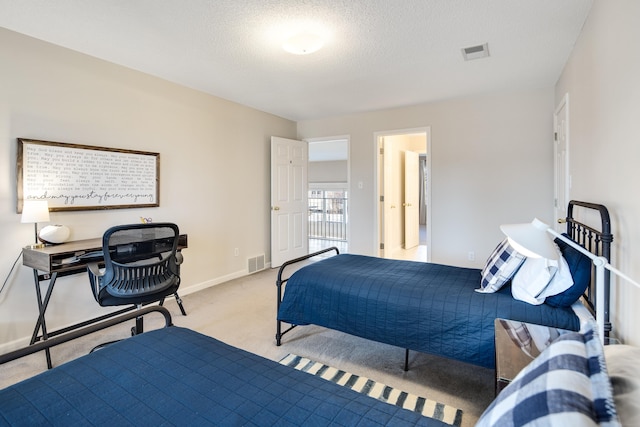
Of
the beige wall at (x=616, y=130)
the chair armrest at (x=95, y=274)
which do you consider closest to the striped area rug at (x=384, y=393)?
the beige wall at (x=616, y=130)

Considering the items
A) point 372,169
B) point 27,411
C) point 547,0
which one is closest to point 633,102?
point 547,0

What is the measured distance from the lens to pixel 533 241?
107 cm

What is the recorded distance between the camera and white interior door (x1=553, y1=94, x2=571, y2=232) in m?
2.99

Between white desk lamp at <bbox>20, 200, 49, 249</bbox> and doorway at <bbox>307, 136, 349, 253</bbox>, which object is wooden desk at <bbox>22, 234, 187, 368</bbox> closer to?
white desk lamp at <bbox>20, 200, 49, 249</bbox>

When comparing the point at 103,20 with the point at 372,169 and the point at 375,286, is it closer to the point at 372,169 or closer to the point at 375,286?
the point at 375,286

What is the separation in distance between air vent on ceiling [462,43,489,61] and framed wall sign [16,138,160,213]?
3.19 m

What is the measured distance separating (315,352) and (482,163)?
128 inches

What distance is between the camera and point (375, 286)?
84.7 inches

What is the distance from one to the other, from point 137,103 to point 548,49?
153 inches

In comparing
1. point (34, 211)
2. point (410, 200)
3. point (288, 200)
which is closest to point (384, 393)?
point (34, 211)

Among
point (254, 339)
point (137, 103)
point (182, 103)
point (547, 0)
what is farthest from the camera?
point (182, 103)

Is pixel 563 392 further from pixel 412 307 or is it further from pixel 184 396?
pixel 412 307

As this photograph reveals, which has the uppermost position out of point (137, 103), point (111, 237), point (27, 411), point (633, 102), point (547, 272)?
point (137, 103)

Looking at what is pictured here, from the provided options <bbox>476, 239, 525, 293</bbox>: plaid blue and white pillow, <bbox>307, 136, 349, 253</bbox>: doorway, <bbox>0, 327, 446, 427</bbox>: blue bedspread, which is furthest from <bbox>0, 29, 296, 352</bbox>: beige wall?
<bbox>476, 239, 525, 293</bbox>: plaid blue and white pillow
